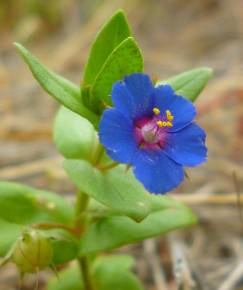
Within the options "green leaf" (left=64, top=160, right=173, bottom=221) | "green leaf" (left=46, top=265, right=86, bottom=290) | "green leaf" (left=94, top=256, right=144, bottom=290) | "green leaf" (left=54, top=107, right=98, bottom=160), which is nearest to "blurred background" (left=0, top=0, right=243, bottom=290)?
"green leaf" (left=94, top=256, right=144, bottom=290)

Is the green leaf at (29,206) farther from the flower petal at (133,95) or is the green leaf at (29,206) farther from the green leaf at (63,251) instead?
the flower petal at (133,95)

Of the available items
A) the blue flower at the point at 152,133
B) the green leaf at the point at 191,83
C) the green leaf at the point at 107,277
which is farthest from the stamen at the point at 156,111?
the green leaf at the point at 107,277

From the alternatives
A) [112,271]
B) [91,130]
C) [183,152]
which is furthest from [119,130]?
[112,271]

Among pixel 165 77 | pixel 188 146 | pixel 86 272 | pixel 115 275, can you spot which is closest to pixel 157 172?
pixel 188 146

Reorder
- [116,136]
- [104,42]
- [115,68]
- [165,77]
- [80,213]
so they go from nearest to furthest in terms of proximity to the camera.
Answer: [116,136]
[115,68]
[104,42]
[80,213]
[165,77]

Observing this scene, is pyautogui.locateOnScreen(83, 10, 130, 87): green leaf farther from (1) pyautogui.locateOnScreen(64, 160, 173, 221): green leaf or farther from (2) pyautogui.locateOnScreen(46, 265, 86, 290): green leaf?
(2) pyautogui.locateOnScreen(46, 265, 86, 290): green leaf

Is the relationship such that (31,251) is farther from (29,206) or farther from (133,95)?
(133,95)

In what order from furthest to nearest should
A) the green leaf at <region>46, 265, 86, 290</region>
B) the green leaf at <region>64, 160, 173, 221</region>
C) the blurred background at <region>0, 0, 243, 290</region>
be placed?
the blurred background at <region>0, 0, 243, 290</region>, the green leaf at <region>46, 265, 86, 290</region>, the green leaf at <region>64, 160, 173, 221</region>
